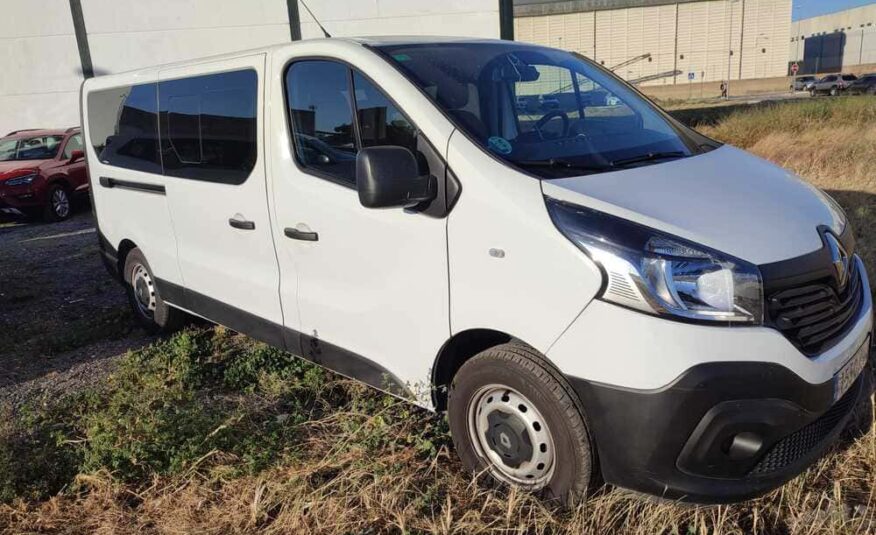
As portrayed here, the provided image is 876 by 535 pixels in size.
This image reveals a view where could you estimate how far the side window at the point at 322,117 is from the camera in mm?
3262

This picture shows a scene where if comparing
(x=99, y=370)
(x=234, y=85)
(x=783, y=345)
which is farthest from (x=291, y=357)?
(x=783, y=345)

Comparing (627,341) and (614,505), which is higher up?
(627,341)

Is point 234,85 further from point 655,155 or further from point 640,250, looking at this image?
point 640,250

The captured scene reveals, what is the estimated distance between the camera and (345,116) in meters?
3.28

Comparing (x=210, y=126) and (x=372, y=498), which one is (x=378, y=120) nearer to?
(x=210, y=126)

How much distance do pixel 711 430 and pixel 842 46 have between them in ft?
289

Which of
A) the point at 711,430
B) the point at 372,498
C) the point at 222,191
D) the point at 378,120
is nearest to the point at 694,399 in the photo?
the point at 711,430

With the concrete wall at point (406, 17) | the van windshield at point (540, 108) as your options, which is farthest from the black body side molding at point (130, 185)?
the concrete wall at point (406, 17)

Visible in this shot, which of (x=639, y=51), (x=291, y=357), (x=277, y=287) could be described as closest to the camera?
(x=277, y=287)

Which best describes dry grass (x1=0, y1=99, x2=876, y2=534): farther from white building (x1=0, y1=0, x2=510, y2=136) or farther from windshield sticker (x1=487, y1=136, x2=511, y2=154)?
white building (x1=0, y1=0, x2=510, y2=136)

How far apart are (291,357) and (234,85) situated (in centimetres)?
176

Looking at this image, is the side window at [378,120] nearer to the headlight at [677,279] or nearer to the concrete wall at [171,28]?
the headlight at [677,279]

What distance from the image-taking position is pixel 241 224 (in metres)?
3.84

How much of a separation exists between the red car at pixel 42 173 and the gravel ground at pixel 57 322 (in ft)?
9.29
